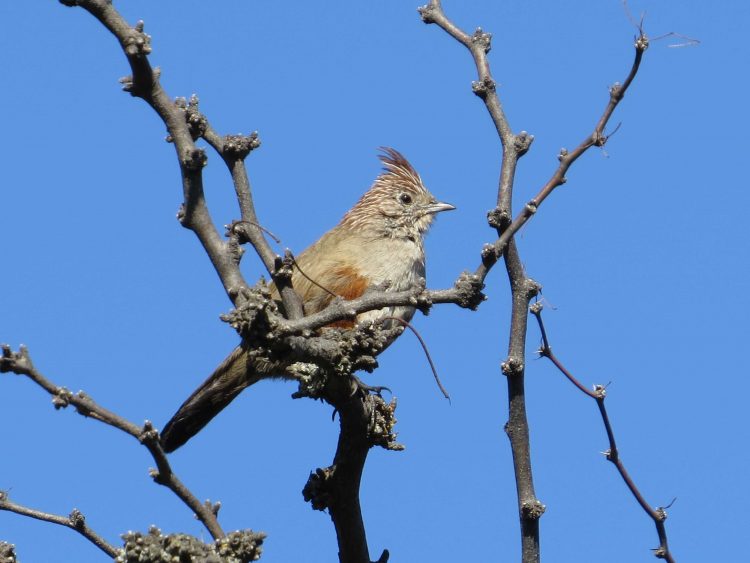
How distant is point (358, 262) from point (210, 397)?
1.32 meters

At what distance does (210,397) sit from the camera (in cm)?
694

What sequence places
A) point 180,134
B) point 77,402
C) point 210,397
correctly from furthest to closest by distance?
point 210,397 < point 180,134 < point 77,402

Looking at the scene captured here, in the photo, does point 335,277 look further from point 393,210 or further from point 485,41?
point 485,41

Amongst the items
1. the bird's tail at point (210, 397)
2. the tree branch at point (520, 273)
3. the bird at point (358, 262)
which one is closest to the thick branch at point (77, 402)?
the tree branch at point (520, 273)

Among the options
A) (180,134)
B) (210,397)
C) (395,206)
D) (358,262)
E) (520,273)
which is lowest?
(520,273)

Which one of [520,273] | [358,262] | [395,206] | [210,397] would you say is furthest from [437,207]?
[520,273]

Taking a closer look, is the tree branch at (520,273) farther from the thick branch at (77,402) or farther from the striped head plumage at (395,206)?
the striped head plumage at (395,206)

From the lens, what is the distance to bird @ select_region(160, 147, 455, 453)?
6.88 metres

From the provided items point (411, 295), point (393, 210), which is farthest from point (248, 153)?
point (393, 210)

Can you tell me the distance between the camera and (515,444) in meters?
3.92

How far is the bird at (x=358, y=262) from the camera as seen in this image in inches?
271

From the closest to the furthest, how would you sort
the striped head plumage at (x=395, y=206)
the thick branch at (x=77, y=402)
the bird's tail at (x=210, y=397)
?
the thick branch at (x=77, y=402), the bird's tail at (x=210, y=397), the striped head plumage at (x=395, y=206)

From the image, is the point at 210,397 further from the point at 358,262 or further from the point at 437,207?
the point at 437,207

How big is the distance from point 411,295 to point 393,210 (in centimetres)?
464
